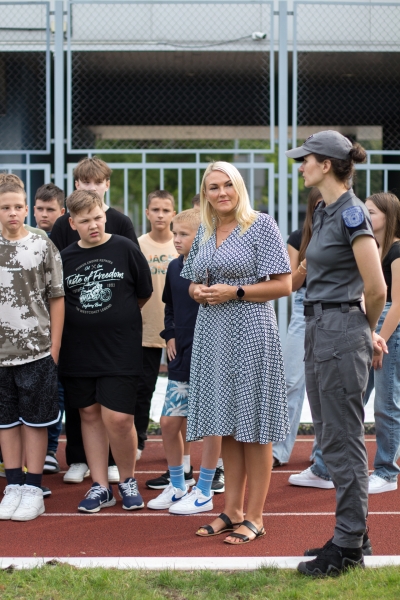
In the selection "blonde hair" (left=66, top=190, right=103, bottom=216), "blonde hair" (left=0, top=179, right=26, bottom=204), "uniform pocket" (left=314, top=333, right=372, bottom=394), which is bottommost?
"uniform pocket" (left=314, top=333, right=372, bottom=394)

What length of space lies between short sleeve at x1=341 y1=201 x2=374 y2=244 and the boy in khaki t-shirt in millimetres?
2618

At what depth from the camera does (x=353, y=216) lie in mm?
3664

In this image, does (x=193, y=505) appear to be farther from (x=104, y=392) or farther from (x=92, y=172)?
(x=92, y=172)

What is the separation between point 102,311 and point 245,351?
1.07m

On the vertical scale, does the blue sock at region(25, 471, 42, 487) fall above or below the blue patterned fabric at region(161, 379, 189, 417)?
below

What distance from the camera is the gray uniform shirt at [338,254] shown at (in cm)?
370

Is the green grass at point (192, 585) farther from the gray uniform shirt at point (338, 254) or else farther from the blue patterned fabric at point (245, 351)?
the gray uniform shirt at point (338, 254)

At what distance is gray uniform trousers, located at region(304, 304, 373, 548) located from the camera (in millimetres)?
3742

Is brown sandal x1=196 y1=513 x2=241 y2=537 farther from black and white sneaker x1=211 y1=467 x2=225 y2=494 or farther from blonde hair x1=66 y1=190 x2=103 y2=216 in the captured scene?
blonde hair x1=66 y1=190 x2=103 y2=216

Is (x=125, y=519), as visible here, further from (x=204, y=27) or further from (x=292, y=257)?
(x=204, y=27)

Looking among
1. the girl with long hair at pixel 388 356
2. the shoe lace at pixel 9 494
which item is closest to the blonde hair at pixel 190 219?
the girl with long hair at pixel 388 356

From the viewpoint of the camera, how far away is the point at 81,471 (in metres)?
5.76

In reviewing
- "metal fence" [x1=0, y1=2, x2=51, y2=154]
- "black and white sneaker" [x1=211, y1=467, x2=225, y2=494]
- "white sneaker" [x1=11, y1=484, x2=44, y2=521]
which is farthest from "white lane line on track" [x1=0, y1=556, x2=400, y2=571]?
"metal fence" [x1=0, y1=2, x2=51, y2=154]

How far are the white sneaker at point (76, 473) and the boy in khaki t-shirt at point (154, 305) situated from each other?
0.62 meters
